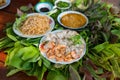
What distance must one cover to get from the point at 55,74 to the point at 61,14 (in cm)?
33

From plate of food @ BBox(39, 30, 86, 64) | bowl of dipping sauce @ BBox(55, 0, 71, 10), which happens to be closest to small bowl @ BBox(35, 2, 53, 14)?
bowl of dipping sauce @ BBox(55, 0, 71, 10)

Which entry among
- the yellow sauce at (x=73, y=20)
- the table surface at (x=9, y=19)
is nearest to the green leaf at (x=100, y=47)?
the yellow sauce at (x=73, y=20)

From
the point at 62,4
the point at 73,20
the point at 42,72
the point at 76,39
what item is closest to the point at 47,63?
the point at 42,72

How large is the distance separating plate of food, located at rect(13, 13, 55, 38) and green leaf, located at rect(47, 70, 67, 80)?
0.19 m

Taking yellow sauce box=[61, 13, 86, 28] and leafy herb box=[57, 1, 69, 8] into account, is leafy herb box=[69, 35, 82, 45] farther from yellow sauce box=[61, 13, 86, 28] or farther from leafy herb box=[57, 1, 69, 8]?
leafy herb box=[57, 1, 69, 8]

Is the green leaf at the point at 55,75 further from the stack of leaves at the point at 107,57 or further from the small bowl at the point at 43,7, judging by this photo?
the small bowl at the point at 43,7

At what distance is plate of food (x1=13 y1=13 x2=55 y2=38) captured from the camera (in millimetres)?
1033

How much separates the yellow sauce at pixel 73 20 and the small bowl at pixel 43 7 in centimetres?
11

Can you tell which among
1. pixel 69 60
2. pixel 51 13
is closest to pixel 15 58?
pixel 69 60

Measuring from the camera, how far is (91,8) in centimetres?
113

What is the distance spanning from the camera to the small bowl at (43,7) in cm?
119

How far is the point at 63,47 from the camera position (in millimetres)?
945

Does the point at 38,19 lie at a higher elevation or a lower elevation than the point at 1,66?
higher

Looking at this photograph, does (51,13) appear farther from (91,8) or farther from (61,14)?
(91,8)
